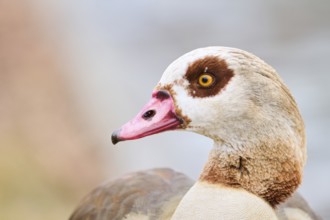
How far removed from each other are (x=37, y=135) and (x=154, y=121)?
3211 mm

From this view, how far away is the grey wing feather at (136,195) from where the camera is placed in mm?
3402

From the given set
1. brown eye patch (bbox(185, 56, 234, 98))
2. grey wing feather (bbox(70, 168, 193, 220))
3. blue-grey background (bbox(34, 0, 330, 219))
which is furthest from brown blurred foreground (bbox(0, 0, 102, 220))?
brown eye patch (bbox(185, 56, 234, 98))

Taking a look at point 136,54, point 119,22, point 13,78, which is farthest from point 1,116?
point 119,22

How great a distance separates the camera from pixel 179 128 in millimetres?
2943

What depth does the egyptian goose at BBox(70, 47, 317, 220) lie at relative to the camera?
2.86 m

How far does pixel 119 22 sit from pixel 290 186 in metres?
6.29

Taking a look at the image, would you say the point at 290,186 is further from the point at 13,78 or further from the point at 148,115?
the point at 13,78

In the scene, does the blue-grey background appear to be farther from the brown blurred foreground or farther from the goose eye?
the goose eye

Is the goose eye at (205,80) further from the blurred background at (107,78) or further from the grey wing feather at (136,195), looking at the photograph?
the blurred background at (107,78)

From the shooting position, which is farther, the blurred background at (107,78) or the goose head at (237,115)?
the blurred background at (107,78)

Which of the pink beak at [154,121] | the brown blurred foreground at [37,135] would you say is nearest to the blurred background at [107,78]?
the brown blurred foreground at [37,135]

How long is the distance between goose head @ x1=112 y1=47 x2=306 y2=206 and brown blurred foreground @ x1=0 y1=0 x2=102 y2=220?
246cm

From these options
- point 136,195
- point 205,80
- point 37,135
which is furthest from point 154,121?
point 37,135

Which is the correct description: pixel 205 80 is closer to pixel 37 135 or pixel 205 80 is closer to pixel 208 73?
pixel 208 73
